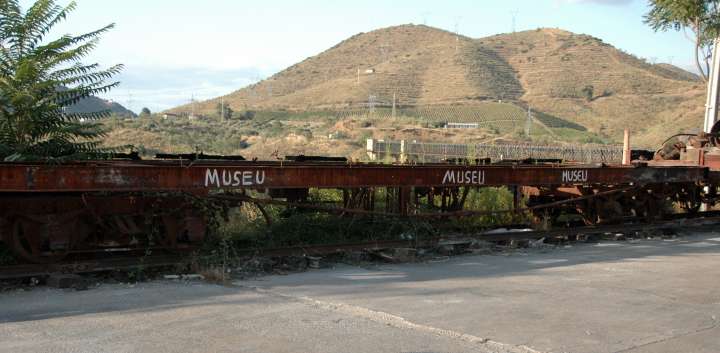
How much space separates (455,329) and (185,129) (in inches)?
2215

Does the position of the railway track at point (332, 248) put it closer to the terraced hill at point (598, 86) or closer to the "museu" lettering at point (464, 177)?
the "museu" lettering at point (464, 177)

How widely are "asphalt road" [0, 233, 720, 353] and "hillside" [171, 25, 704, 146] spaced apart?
60.0m

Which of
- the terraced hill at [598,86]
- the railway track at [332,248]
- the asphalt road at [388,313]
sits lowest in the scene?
the asphalt road at [388,313]

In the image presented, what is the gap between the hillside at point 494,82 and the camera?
3593 inches

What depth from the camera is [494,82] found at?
11425 cm

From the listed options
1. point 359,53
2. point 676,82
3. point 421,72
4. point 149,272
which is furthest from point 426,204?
point 359,53

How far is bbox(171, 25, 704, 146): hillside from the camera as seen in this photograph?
91250 mm

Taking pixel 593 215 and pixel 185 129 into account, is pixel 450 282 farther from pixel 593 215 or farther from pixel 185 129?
pixel 185 129

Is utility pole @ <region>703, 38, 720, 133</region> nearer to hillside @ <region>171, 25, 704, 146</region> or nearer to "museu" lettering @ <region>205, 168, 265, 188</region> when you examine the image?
"museu" lettering @ <region>205, 168, 265, 188</region>

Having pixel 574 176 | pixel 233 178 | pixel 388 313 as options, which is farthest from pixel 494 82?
pixel 388 313

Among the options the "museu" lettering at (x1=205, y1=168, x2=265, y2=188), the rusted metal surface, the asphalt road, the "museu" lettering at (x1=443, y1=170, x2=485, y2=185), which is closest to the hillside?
the rusted metal surface

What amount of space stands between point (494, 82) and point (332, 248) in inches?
4261

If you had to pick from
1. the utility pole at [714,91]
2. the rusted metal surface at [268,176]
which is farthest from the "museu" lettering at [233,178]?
the utility pole at [714,91]

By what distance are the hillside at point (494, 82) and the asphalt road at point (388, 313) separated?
197ft
